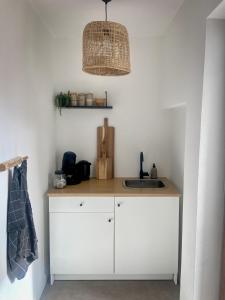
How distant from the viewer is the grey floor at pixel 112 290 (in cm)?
230

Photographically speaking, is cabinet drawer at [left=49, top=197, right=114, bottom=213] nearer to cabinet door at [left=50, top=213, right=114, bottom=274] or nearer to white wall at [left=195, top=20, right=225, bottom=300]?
cabinet door at [left=50, top=213, right=114, bottom=274]

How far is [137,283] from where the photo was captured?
2.49m

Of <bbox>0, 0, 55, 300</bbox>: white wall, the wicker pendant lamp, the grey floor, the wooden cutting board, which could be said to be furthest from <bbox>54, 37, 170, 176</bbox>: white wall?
the wicker pendant lamp

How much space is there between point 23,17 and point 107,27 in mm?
642

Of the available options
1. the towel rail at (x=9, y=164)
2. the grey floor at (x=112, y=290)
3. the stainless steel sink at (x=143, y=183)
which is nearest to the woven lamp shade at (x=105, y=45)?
the towel rail at (x=9, y=164)

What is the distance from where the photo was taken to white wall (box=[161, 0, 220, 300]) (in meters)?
1.61

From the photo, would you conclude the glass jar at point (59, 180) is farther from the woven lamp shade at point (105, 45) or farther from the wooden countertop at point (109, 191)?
the woven lamp shade at point (105, 45)

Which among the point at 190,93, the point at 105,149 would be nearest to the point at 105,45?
the point at 190,93

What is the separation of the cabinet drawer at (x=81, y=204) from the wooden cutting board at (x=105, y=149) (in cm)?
56

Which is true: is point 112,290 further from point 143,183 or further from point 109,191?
point 143,183

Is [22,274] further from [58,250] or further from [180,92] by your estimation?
[180,92]

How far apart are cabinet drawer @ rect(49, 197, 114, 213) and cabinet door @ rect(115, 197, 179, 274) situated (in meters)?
0.09

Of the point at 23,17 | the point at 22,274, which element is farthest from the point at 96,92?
the point at 22,274

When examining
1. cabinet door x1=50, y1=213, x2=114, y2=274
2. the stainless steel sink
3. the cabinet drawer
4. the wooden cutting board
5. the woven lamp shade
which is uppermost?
the woven lamp shade
